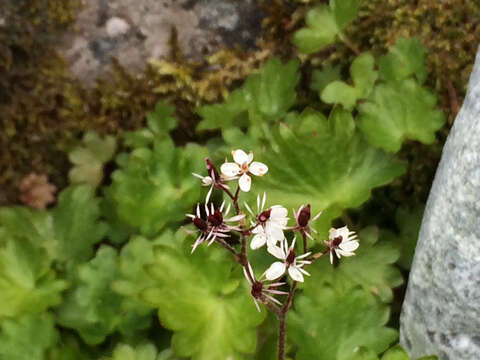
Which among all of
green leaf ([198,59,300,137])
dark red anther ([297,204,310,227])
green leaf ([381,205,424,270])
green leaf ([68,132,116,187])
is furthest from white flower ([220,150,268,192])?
green leaf ([68,132,116,187])

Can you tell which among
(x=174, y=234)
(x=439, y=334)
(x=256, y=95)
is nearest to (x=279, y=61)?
(x=256, y=95)

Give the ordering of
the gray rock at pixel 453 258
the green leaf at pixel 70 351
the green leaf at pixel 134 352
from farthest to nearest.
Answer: the green leaf at pixel 70 351, the green leaf at pixel 134 352, the gray rock at pixel 453 258

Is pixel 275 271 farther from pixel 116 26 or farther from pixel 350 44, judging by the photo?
pixel 116 26

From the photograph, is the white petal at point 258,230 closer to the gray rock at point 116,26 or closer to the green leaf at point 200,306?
the green leaf at point 200,306

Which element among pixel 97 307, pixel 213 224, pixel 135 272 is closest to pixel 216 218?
pixel 213 224

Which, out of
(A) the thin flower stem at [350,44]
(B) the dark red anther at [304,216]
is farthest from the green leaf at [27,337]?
(A) the thin flower stem at [350,44]

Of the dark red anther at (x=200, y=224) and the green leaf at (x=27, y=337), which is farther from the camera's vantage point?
the green leaf at (x=27, y=337)

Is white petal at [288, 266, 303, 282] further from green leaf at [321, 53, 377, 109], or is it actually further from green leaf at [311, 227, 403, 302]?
green leaf at [321, 53, 377, 109]

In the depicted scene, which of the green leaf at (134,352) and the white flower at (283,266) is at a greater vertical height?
the white flower at (283,266)
